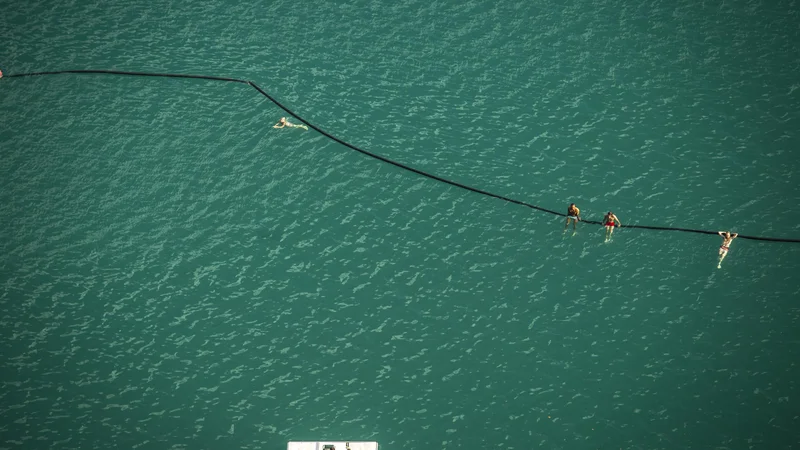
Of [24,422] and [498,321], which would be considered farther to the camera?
[498,321]

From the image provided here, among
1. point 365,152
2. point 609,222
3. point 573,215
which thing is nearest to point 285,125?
point 365,152

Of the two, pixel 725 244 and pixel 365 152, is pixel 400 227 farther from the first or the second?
pixel 725 244

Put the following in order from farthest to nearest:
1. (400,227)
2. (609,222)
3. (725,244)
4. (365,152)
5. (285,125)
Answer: (285,125) → (365,152) → (400,227) → (609,222) → (725,244)

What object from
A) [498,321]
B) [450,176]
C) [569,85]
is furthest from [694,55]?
[498,321]

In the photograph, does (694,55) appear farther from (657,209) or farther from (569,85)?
(657,209)

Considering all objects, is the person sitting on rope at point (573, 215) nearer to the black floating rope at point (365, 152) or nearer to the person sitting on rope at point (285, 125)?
the black floating rope at point (365, 152)

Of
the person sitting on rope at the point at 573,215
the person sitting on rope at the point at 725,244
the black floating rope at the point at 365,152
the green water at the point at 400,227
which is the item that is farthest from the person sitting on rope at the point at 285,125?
the person sitting on rope at the point at 725,244
